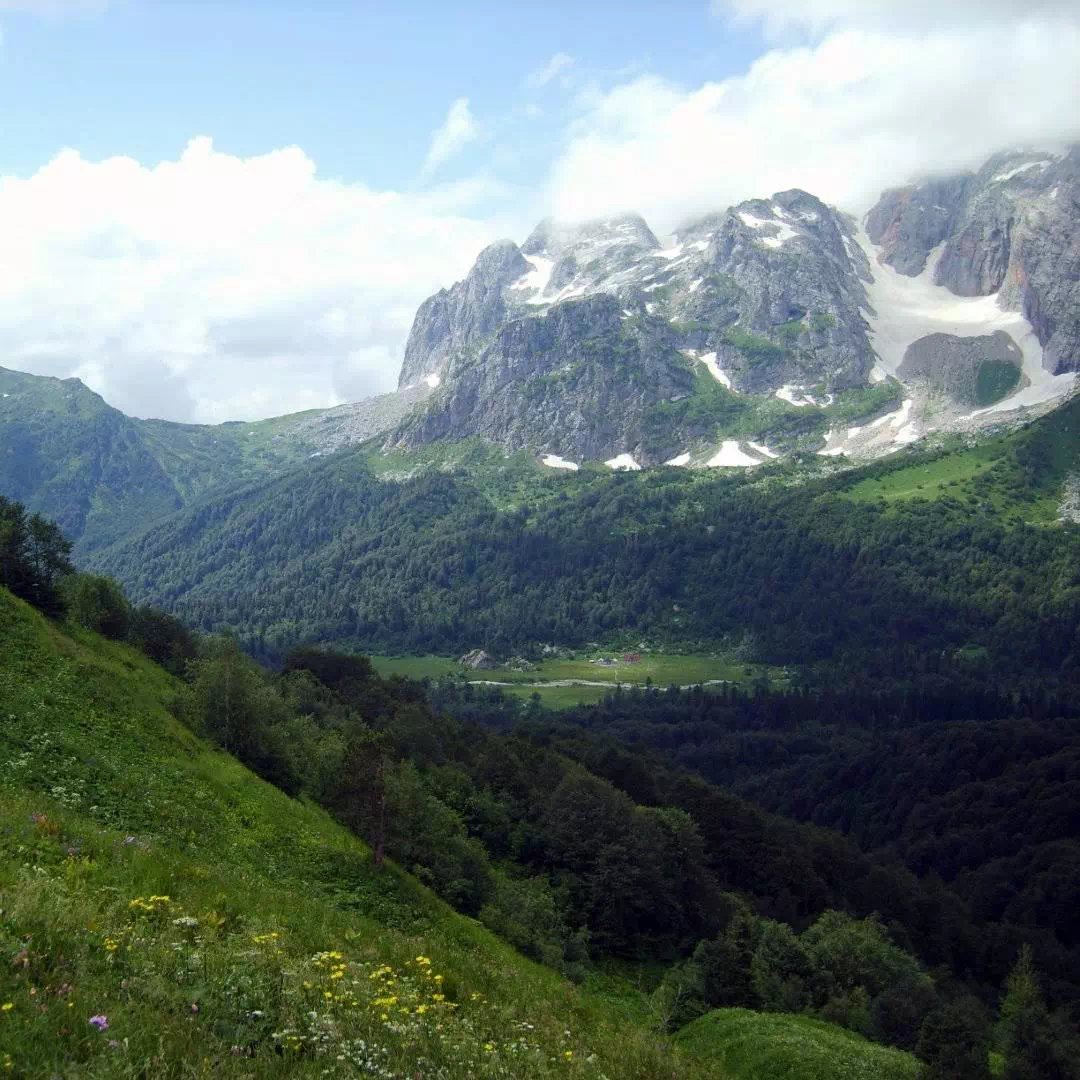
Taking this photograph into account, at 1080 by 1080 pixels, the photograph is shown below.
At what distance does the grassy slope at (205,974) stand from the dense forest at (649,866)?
13915mm

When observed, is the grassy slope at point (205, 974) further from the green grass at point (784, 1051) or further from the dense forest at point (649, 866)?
the green grass at point (784, 1051)

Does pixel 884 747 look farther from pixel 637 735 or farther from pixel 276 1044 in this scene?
pixel 276 1044

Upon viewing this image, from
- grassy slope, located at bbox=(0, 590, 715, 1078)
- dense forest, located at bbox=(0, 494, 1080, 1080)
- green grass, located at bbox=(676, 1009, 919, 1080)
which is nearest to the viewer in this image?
grassy slope, located at bbox=(0, 590, 715, 1078)

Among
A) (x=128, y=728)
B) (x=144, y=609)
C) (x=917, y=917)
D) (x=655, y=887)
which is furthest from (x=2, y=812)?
(x=917, y=917)

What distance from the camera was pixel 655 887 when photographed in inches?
2798

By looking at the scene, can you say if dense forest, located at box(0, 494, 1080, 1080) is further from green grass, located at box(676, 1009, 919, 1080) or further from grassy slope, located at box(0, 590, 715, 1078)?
grassy slope, located at box(0, 590, 715, 1078)

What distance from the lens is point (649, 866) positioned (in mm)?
71500

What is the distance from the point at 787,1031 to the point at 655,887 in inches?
1187

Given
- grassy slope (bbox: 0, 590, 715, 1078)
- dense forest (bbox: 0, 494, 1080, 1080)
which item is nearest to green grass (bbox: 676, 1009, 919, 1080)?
dense forest (bbox: 0, 494, 1080, 1080)

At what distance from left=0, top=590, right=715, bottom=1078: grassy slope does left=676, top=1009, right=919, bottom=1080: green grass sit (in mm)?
15437

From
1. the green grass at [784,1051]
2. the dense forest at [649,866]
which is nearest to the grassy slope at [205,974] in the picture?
the dense forest at [649,866]

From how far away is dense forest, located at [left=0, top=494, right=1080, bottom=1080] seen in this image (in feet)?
159

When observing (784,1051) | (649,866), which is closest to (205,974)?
(784,1051)

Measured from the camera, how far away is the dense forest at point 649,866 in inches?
1905
